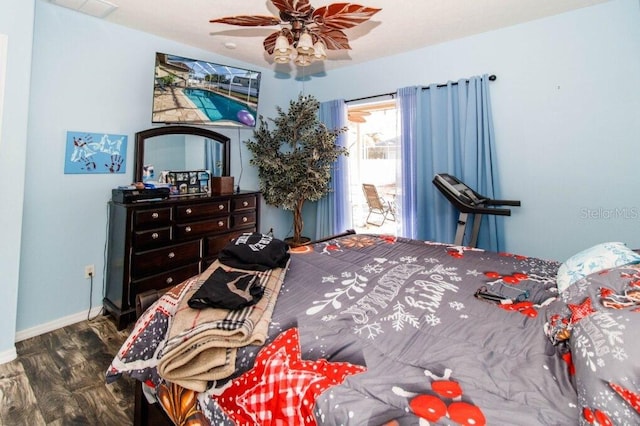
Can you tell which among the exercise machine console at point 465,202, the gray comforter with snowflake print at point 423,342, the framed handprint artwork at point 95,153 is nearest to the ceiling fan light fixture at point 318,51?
the gray comforter with snowflake print at point 423,342

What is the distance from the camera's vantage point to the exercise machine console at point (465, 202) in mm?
2639

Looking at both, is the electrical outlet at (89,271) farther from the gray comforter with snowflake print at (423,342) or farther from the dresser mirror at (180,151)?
the gray comforter with snowflake print at (423,342)

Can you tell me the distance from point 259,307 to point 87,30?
113 inches

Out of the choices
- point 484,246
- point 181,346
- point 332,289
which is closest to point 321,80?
point 484,246

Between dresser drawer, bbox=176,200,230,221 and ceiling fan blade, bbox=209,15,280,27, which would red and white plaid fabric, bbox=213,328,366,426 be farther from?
dresser drawer, bbox=176,200,230,221

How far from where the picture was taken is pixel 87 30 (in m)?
2.61

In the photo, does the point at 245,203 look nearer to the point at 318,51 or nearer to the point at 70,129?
the point at 70,129

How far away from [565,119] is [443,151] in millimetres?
1010

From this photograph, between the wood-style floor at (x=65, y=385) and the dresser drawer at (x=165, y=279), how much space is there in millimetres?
376

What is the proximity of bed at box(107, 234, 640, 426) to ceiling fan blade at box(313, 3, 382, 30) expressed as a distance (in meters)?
1.49

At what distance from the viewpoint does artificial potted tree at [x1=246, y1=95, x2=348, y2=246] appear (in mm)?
3719

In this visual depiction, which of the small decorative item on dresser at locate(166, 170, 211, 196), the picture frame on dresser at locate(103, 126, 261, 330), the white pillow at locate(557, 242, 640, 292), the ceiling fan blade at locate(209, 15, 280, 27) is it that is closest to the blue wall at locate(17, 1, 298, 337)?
the picture frame on dresser at locate(103, 126, 261, 330)

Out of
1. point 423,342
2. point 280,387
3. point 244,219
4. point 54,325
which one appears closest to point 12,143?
point 54,325

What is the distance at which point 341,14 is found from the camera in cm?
187
